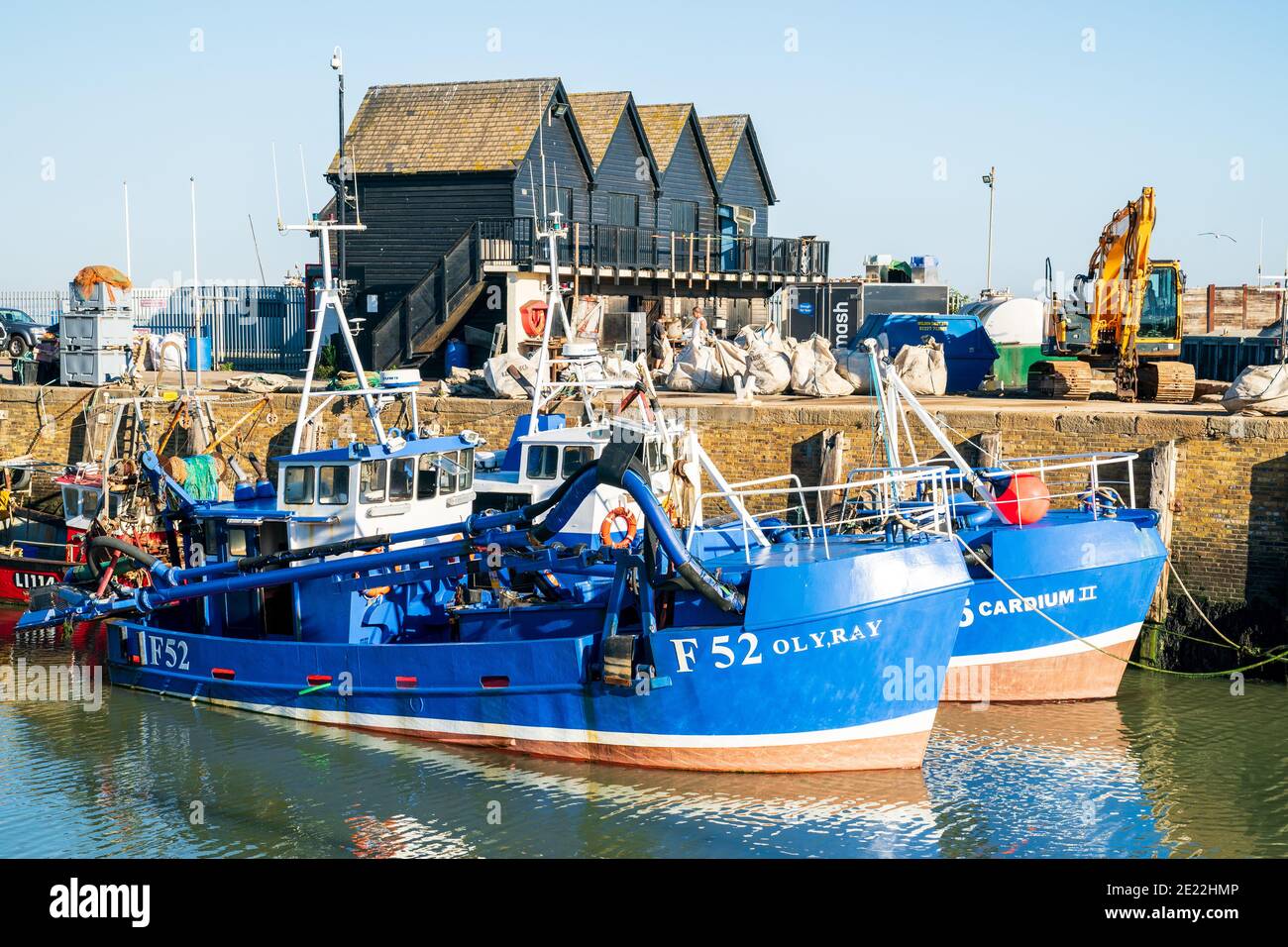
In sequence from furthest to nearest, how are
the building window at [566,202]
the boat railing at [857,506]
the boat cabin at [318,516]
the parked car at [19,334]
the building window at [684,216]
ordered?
the building window at [684,216], the parked car at [19,334], the building window at [566,202], the boat cabin at [318,516], the boat railing at [857,506]

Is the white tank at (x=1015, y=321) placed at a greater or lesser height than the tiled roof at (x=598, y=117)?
lesser

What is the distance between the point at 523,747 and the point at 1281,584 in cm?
985

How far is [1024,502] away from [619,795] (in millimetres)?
6145

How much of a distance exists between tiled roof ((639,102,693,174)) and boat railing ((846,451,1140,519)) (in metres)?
21.5

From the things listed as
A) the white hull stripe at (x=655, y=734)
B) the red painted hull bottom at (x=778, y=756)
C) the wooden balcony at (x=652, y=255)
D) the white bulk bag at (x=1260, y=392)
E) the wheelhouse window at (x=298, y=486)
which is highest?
the wooden balcony at (x=652, y=255)

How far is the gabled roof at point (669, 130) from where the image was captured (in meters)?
38.8

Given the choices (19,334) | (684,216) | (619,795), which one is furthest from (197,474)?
(684,216)

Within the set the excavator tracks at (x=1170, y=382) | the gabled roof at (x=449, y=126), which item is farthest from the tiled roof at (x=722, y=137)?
the excavator tracks at (x=1170, y=382)

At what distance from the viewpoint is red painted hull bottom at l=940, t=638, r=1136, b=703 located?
16.1 metres

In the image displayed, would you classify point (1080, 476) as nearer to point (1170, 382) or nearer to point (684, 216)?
point (1170, 382)

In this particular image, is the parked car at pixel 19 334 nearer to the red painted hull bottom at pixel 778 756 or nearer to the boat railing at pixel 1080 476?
the boat railing at pixel 1080 476

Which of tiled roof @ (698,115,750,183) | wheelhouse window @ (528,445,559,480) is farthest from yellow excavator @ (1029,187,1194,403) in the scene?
tiled roof @ (698,115,750,183)

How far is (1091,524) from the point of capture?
15.9 m

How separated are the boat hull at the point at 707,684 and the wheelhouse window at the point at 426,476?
7.57 feet
